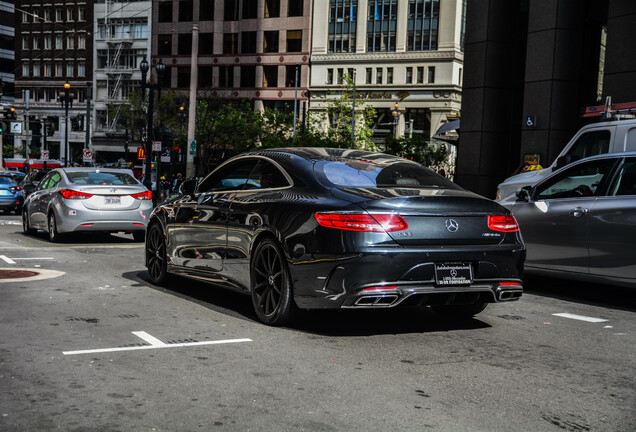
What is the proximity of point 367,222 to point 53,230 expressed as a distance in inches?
414

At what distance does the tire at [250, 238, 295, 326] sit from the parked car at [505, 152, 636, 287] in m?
3.92

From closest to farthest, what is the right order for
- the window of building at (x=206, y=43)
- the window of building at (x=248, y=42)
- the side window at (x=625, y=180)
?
the side window at (x=625, y=180), the window of building at (x=248, y=42), the window of building at (x=206, y=43)

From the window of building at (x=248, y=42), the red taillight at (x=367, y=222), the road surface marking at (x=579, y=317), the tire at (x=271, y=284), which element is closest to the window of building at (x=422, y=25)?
the window of building at (x=248, y=42)

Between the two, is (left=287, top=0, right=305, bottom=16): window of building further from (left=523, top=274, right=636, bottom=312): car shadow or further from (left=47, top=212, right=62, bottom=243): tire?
(left=523, top=274, right=636, bottom=312): car shadow

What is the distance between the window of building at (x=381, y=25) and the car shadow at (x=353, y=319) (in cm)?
7385

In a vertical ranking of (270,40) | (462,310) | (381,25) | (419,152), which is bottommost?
(462,310)

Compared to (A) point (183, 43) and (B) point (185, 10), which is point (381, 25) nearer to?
(A) point (183, 43)

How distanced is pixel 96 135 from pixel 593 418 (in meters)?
89.2

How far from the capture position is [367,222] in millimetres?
6098

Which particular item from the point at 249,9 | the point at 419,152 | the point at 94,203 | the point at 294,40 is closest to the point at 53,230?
the point at 94,203

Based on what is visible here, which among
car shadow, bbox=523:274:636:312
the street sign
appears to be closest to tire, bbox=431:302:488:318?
car shadow, bbox=523:274:636:312

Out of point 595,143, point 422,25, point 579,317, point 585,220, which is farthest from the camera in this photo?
point 422,25

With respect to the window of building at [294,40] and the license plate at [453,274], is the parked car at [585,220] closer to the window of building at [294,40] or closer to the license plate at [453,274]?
the license plate at [453,274]

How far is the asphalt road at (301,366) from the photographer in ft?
13.8
